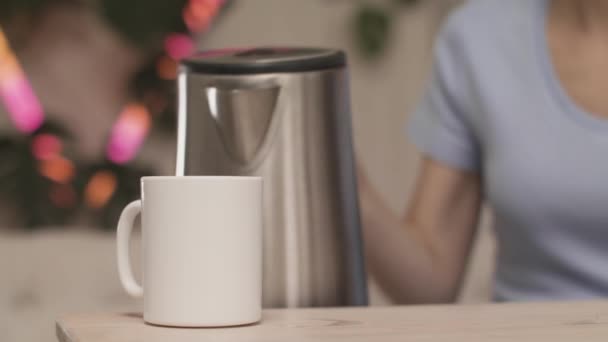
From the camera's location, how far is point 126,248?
0.56 m

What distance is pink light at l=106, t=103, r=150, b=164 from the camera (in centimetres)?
253

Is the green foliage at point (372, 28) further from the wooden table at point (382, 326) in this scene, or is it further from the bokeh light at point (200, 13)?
the wooden table at point (382, 326)

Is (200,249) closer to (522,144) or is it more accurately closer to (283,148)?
(283,148)

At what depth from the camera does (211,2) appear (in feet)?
8.39

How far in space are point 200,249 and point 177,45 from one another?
2104 millimetres

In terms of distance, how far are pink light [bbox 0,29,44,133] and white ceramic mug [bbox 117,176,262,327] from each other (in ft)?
6.83

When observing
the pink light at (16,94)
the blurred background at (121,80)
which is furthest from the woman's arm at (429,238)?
the pink light at (16,94)

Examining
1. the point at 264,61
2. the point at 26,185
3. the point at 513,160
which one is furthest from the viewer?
the point at 26,185

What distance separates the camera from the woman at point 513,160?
0.97m

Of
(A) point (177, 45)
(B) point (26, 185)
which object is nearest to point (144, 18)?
(A) point (177, 45)

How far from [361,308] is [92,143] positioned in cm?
204

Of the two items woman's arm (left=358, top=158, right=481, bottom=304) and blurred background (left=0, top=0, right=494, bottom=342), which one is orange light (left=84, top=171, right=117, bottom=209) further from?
woman's arm (left=358, top=158, right=481, bottom=304)

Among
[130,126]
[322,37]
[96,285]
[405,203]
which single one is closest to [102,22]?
[130,126]

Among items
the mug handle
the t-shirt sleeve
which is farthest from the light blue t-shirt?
the mug handle
